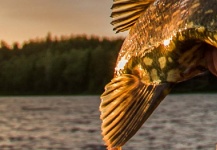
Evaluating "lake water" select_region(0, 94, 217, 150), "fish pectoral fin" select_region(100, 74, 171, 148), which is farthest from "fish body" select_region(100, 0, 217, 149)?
"lake water" select_region(0, 94, 217, 150)

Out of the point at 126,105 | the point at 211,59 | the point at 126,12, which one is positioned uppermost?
the point at 126,12

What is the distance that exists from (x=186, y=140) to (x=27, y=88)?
30.9 m

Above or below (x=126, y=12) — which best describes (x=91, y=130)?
below

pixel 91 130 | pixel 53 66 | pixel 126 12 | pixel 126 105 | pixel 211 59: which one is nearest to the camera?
pixel 211 59

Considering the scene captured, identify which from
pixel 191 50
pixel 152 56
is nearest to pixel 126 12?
pixel 152 56

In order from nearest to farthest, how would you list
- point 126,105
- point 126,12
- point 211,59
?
point 211,59 < point 126,105 < point 126,12

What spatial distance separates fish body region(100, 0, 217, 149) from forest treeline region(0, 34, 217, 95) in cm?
4260

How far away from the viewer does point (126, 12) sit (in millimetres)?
2074

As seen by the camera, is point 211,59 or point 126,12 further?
point 126,12

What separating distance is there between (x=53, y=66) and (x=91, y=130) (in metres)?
19.8

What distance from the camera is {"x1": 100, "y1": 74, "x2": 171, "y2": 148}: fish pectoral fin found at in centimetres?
192

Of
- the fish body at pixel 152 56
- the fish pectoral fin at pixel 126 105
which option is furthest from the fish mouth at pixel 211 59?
the fish pectoral fin at pixel 126 105

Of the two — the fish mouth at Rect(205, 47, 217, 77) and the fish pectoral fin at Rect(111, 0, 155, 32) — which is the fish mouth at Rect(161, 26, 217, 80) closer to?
the fish mouth at Rect(205, 47, 217, 77)

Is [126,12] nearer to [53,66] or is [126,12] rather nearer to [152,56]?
[152,56]
